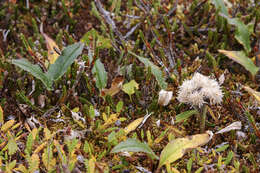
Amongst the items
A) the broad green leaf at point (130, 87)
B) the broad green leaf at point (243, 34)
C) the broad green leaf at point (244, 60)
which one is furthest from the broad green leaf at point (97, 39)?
the broad green leaf at point (243, 34)

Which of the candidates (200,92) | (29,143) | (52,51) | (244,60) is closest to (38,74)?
(52,51)

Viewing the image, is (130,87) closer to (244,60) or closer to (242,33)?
(244,60)

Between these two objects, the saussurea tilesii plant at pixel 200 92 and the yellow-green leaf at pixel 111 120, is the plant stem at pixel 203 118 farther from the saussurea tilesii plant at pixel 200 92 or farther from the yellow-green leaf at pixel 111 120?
the yellow-green leaf at pixel 111 120

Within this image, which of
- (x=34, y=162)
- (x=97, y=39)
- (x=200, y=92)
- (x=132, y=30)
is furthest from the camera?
(x=132, y=30)

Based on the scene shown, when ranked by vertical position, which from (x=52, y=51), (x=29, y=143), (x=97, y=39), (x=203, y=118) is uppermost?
(x=52, y=51)

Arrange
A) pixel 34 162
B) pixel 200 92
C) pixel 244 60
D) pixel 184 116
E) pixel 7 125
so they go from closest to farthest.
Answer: pixel 34 162, pixel 200 92, pixel 7 125, pixel 184 116, pixel 244 60

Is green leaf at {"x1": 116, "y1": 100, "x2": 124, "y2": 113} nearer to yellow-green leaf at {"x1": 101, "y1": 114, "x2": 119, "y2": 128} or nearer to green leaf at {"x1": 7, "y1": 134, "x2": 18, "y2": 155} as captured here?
yellow-green leaf at {"x1": 101, "y1": 114, "x2": 119, "y2": 128}

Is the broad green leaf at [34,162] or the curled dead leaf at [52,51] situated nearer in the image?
the broad green leaf at [34,162]

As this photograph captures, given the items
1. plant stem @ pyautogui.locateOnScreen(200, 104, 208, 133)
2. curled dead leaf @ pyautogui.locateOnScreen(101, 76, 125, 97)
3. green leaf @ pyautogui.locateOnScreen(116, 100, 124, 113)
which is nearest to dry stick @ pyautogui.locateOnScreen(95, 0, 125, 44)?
curled dead leaf @ pyautogui.locateOnScreen(101, 76, 125, 97)

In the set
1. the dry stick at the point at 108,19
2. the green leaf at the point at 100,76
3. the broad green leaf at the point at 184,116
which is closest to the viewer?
the broad green leaf at the point at 184,116
